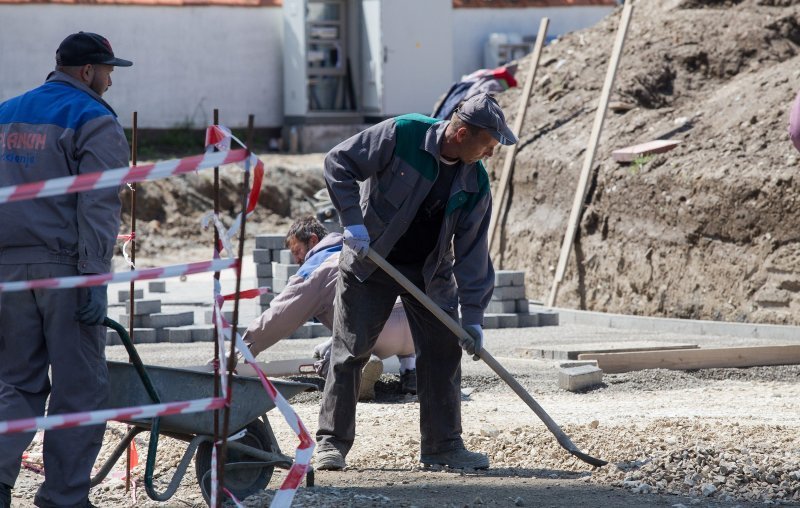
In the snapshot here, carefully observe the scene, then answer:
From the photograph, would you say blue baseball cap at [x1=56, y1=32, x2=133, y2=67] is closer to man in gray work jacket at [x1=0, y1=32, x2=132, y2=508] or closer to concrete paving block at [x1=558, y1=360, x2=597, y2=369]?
man in gray work jacket at [x1=0, y1=32, x2=132, y2=508]

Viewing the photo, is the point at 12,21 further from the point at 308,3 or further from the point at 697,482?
the point at 697,482

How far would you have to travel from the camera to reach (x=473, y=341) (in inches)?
213

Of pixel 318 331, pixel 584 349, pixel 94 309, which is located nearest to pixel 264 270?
pixel 318 331

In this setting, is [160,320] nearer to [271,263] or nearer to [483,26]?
[271,263]

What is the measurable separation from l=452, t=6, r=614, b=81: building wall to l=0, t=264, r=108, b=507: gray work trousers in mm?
20264

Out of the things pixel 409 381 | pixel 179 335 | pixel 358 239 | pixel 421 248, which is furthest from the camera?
pixel 179 335

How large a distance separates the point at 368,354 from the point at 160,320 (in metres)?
5.18

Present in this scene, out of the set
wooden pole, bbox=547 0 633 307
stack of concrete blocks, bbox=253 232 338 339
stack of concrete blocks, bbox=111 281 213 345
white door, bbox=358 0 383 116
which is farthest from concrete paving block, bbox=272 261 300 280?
white door, bbox=358 0 383 116

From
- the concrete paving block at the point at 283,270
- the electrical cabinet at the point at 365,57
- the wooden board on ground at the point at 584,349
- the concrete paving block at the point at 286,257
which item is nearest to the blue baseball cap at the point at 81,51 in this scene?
the wooden board on ground at the point at 584,349

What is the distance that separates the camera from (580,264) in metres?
12.3

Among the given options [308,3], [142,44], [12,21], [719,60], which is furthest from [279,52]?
[719,60]

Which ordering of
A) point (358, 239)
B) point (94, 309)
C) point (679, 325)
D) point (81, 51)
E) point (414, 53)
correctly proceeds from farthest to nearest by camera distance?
point (414, 53) < point (679, 325) < point (358, 239) < point (81, 51) < point (94, 309)

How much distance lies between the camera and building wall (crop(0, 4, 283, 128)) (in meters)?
21.2

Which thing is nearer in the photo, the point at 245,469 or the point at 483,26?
the point at 245,469
